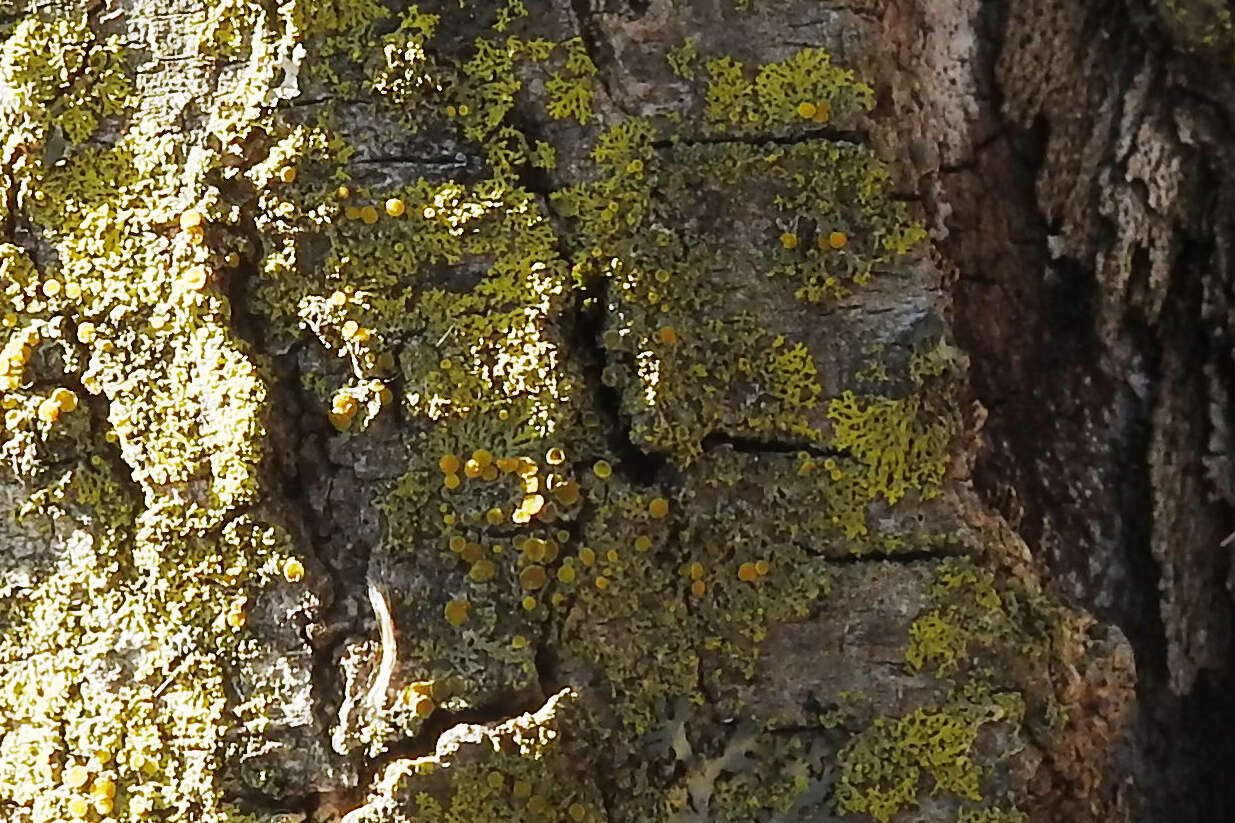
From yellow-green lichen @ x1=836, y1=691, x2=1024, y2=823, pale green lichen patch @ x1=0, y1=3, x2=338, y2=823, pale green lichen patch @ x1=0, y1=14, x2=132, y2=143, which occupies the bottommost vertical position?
yellow-green lichen @ x1=836, y1=691, x2=1024, y2=823

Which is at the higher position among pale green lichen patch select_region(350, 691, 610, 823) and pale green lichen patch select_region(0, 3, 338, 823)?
pale green lichen patch select_region(0, 3, 338, 823)

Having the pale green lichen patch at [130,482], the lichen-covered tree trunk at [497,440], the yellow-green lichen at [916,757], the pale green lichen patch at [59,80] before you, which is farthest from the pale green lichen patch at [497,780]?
the pale green lichen patch at [59,80]

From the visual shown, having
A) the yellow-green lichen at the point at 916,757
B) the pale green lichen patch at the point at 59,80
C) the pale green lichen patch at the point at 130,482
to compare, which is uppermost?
the pale green lichen patch at the point at 59,80

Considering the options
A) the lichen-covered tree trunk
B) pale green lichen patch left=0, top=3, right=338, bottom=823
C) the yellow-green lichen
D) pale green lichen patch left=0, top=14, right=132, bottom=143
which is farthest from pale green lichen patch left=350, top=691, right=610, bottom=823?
pale green lichen patch left=0, top=14, right=132, bottom=143

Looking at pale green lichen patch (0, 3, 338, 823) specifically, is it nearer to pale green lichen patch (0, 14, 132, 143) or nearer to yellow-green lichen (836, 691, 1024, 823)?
pale green lichen patch (0, 14, 132, 143)

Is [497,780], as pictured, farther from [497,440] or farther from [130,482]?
[130,482]

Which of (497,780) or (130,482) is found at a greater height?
(130,482)

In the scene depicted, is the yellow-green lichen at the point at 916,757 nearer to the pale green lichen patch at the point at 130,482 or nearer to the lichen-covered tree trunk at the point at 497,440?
the lichen-covered tree trunk at the point at 497,440

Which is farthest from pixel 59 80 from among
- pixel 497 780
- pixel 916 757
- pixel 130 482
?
pixel 916 757

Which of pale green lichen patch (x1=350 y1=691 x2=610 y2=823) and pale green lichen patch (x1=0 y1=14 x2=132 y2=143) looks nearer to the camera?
pale green lichen patch (x1=350 y1=691 x2=610 y2=823)

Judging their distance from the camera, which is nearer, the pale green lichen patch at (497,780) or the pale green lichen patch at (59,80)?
the pale green lichen patch at (497,780)
